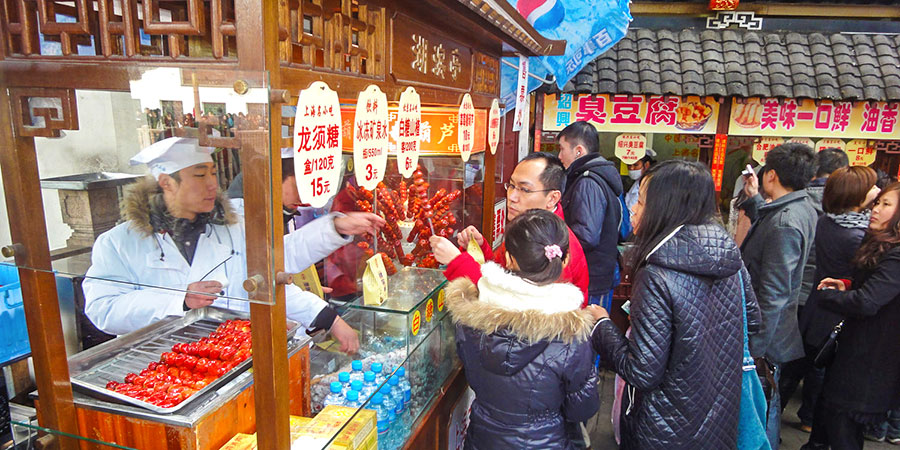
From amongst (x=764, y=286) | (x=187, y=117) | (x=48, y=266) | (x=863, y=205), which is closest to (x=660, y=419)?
(x=764, y=286)

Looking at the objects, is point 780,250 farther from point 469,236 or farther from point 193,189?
point 193,189

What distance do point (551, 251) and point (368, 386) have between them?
1010 mm

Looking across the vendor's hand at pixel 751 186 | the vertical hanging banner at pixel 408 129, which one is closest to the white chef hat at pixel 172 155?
the vertical hanging banner at pixel 408 129

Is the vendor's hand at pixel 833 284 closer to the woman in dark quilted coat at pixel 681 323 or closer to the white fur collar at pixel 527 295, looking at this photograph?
the woman in dark quilted coat at pixel 681 323

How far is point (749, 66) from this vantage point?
647cm

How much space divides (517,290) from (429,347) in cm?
90

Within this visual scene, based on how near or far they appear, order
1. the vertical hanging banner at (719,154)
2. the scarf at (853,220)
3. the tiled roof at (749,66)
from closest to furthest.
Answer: the scarf at (853,220)
the tiled roof at (749,66)
the vertical hanging banner at (719,154)

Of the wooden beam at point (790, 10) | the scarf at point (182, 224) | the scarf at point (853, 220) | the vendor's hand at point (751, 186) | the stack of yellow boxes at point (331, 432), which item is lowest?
the stack of yellow boxes at point (331, 432)

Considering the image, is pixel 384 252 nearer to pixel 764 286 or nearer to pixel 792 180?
pixel 764 286

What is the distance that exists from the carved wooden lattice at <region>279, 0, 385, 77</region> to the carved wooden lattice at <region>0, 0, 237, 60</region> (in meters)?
0.18

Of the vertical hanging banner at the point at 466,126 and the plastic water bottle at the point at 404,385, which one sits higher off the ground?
the vertical hanging banner at the point at 466,126

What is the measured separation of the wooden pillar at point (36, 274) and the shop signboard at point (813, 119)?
6.85m

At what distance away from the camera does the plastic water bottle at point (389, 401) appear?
2.39 meters

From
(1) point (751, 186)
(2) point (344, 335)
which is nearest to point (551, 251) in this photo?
(2) point (344, 335)
